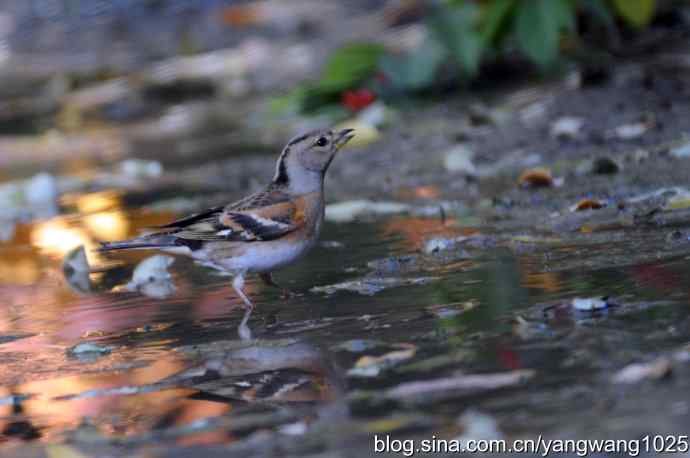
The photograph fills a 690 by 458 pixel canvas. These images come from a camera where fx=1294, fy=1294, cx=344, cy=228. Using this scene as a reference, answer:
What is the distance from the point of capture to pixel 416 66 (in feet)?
31.8

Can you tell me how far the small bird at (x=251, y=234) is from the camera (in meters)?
5.68

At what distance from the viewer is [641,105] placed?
845cm

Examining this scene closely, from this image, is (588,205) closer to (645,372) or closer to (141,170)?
(645,372)

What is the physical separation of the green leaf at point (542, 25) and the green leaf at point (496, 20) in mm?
114

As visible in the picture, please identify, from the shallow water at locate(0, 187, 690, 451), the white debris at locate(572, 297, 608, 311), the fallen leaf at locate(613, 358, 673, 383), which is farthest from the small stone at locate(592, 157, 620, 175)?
the fallen leaf at locate(613, 358, 673, 383)

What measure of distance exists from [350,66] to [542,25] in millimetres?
2079

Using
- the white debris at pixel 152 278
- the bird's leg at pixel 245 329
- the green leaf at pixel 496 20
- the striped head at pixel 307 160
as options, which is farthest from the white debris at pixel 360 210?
the green leaf at pixel 496 20

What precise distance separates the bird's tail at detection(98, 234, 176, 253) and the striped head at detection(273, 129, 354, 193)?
2.12 feet

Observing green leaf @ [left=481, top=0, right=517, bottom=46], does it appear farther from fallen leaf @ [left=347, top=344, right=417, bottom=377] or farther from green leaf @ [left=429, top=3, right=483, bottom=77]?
fallen leaf @ [left=347, top=344, right=417, bottom=377]

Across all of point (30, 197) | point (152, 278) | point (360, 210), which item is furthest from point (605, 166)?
point (30, 197)

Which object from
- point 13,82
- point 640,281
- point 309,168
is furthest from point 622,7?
point 13,82

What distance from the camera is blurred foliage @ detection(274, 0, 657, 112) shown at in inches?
340

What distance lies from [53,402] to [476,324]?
144cm

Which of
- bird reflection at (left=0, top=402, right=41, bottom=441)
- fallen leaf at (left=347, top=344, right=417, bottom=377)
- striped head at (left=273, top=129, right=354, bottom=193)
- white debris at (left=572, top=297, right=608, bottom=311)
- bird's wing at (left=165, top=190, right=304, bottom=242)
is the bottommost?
white debris at (left=572, top=297, right=608, bottom=311)
